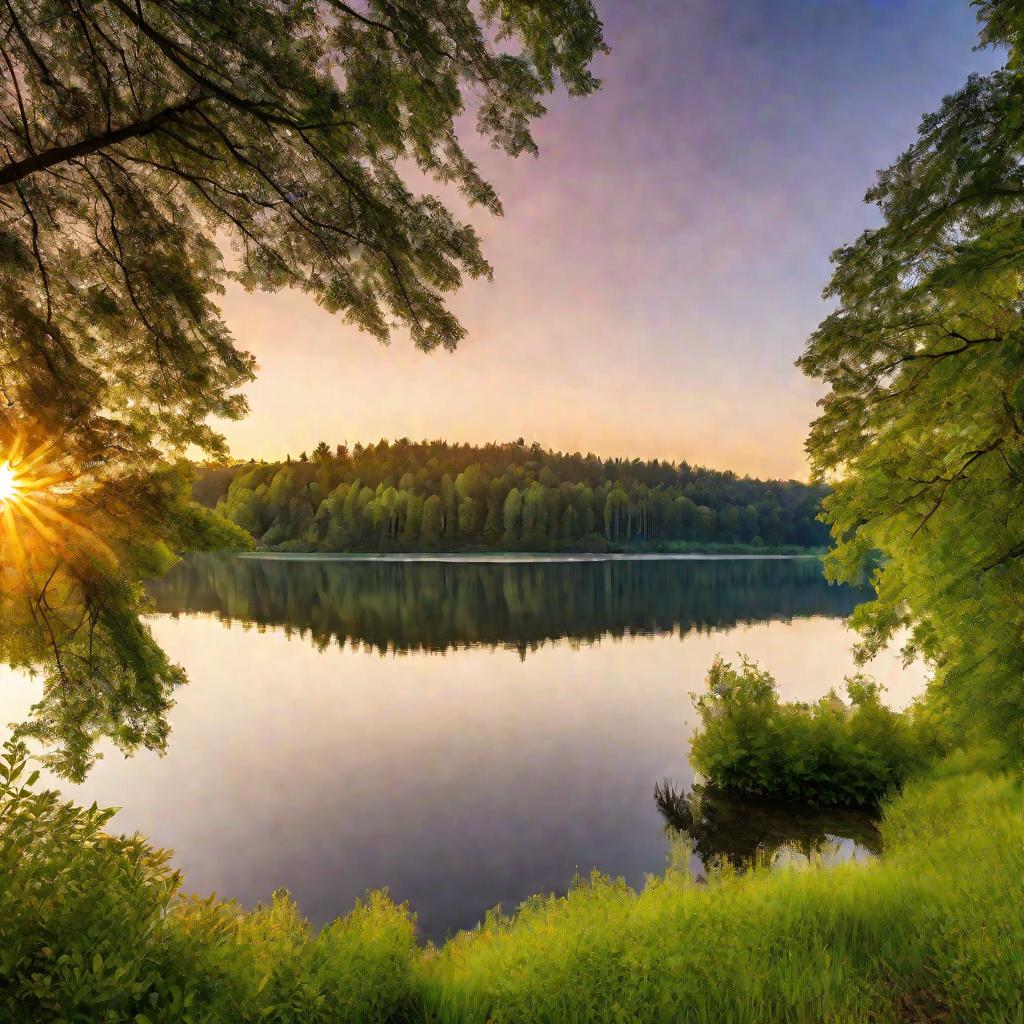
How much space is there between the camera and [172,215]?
229 inches

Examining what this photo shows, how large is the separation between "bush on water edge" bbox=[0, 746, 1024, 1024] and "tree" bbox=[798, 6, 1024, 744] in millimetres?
2943

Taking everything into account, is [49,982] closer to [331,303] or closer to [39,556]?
[39,556]

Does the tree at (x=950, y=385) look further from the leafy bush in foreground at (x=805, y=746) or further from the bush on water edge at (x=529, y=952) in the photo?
the leafy bush in foreground at (x=805, y=746)

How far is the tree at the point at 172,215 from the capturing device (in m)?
4.52

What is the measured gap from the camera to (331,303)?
5.87 m

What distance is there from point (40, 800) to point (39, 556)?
278cm

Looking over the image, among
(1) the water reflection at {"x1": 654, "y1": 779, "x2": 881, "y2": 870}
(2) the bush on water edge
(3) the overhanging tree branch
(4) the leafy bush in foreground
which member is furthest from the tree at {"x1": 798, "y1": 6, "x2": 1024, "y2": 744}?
(3) the overhanging tree branch

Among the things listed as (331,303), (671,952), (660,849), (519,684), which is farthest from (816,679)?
(331,303)

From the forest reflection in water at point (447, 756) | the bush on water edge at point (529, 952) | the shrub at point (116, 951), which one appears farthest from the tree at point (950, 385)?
the shrub at point (116, 951)

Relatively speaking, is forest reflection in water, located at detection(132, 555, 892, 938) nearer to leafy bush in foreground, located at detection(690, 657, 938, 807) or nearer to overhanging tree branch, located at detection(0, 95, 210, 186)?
leafy bush in foreground, located at detection(690, 657, 938, 807)

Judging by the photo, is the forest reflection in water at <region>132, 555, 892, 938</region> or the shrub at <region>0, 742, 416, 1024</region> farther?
the forest reflection in water at <region>132, 555, 892, 938</region>

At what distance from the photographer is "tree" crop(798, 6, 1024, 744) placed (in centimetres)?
652

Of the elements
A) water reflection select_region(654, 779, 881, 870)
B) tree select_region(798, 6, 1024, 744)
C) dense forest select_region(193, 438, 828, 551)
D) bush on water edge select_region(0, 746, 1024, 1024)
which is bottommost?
water reflection select_region(654, 779, 881, 870)

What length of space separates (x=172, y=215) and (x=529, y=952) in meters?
8.38
